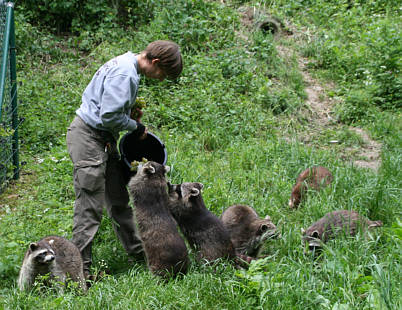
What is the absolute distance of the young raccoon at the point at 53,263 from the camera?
4395 mm

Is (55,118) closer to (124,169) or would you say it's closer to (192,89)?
(192,89)

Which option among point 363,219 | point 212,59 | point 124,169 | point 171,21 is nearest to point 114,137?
point 124,169

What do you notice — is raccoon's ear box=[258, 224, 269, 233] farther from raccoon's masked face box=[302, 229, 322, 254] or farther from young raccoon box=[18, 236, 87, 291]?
young raccoon box=[18, 236, 87, 291]

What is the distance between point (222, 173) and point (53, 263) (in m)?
3.04

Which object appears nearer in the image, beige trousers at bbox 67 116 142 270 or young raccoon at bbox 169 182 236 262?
beige trousers at bbox 67 116 142 270

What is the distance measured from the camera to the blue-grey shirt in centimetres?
434

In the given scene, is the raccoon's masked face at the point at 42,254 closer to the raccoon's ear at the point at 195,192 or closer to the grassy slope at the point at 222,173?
the grassy slope at the point at 222,173

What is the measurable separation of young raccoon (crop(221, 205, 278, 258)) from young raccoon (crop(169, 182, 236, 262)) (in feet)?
1.15

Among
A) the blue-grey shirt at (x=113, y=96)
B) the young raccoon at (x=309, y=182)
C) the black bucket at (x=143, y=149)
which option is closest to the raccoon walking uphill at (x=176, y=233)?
the black bucket at (x=143, y=149)

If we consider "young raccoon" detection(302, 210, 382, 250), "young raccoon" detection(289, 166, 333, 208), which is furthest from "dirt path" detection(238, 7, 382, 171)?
"young raccoon" detection(302, 210, 382, 250)

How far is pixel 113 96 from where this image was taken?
14.2 ft

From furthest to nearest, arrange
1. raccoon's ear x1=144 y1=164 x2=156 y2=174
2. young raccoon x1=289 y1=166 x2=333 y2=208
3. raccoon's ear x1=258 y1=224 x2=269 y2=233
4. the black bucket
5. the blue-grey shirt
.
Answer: young raccoon x1=289 y1=166 x2=333 y2=208 < raccoon's ear x1=258 y1=224 x2=269 y2=233 < the black bucket < raccoon's ear x1=144 y1=164 x2=156 y2=174 < the blue-grey shirt

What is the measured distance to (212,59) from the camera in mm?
10023

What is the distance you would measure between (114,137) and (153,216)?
0.92 metres
